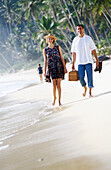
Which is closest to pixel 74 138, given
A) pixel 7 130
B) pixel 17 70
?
pixel 7 130

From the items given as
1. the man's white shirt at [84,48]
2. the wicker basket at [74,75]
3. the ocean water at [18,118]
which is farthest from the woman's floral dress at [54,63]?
the ocean water at [18,118]

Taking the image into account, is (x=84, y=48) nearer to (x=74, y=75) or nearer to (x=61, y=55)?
(x=61, y=55)

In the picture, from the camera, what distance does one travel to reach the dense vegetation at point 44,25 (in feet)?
111

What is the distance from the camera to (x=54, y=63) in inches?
222

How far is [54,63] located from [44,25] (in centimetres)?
2957

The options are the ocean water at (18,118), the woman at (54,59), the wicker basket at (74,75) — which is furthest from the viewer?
the wicker basket at (74,75)

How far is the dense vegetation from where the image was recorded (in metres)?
33.9

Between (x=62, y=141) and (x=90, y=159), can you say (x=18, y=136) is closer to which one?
(x=62, y=141)

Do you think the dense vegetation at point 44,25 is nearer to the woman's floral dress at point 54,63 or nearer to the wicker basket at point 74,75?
the wicker basket at point 74,75

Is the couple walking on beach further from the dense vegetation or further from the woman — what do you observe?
the dense vegetation

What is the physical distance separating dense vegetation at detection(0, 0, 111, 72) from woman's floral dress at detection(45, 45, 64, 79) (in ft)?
78.3

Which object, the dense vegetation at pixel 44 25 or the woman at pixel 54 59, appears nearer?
the woman at pixel 54 59

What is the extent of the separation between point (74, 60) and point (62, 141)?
3.19 m

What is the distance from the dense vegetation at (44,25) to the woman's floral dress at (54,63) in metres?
23.9
